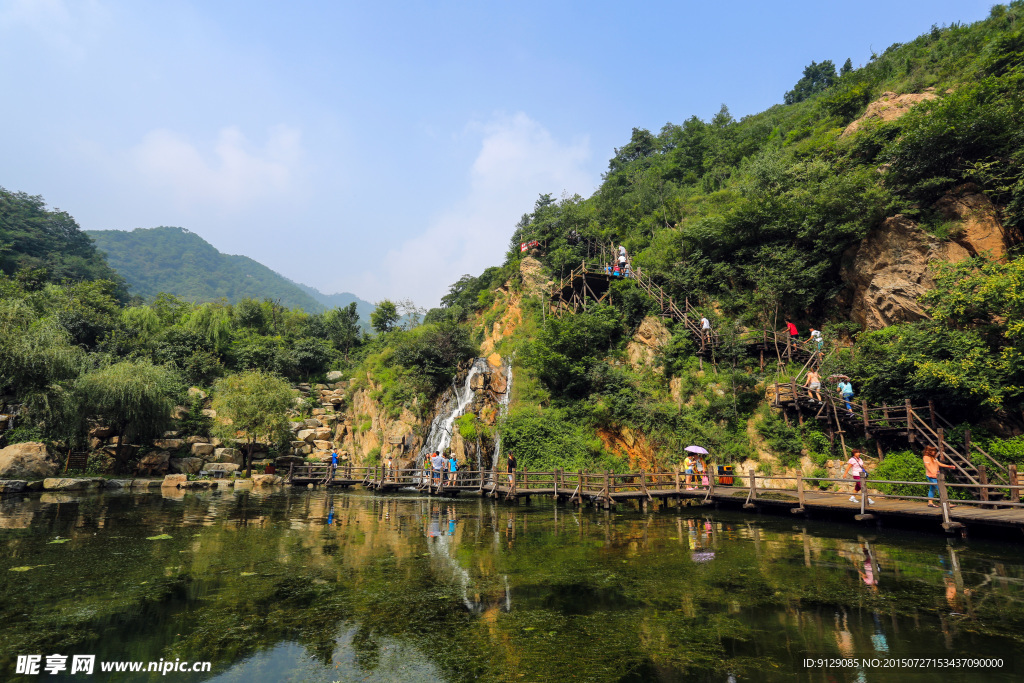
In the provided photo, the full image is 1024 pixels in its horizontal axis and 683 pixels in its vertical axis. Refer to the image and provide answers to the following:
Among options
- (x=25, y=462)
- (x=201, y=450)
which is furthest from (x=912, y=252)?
(x=201, y=450)

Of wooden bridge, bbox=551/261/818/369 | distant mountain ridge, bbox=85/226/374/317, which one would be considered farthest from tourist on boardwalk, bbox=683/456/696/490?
distant mountain ridge, bbox=85/226/374/317

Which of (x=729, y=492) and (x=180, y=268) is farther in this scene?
(x=180, y=268)

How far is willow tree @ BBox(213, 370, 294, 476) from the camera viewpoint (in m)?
29.5

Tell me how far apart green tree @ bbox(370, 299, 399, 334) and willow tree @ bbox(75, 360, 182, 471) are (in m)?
23.8

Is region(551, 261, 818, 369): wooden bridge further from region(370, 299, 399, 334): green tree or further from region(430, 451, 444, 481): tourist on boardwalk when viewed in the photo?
region(370, 299, 399, 334): green tree

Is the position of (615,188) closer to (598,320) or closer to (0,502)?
(598,320)

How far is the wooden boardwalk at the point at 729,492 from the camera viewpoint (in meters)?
11.5

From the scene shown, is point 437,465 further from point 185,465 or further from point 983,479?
point 983,479

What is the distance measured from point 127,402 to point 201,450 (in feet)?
22.1

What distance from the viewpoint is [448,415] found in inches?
1128

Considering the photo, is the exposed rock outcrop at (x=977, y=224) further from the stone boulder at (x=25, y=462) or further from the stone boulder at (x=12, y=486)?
the stone boulder at (x=25, y=462)

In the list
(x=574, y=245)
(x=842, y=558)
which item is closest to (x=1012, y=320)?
(x=842, y=558)

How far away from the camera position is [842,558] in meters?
10.2

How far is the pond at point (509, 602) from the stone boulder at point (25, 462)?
12374 millimetres
